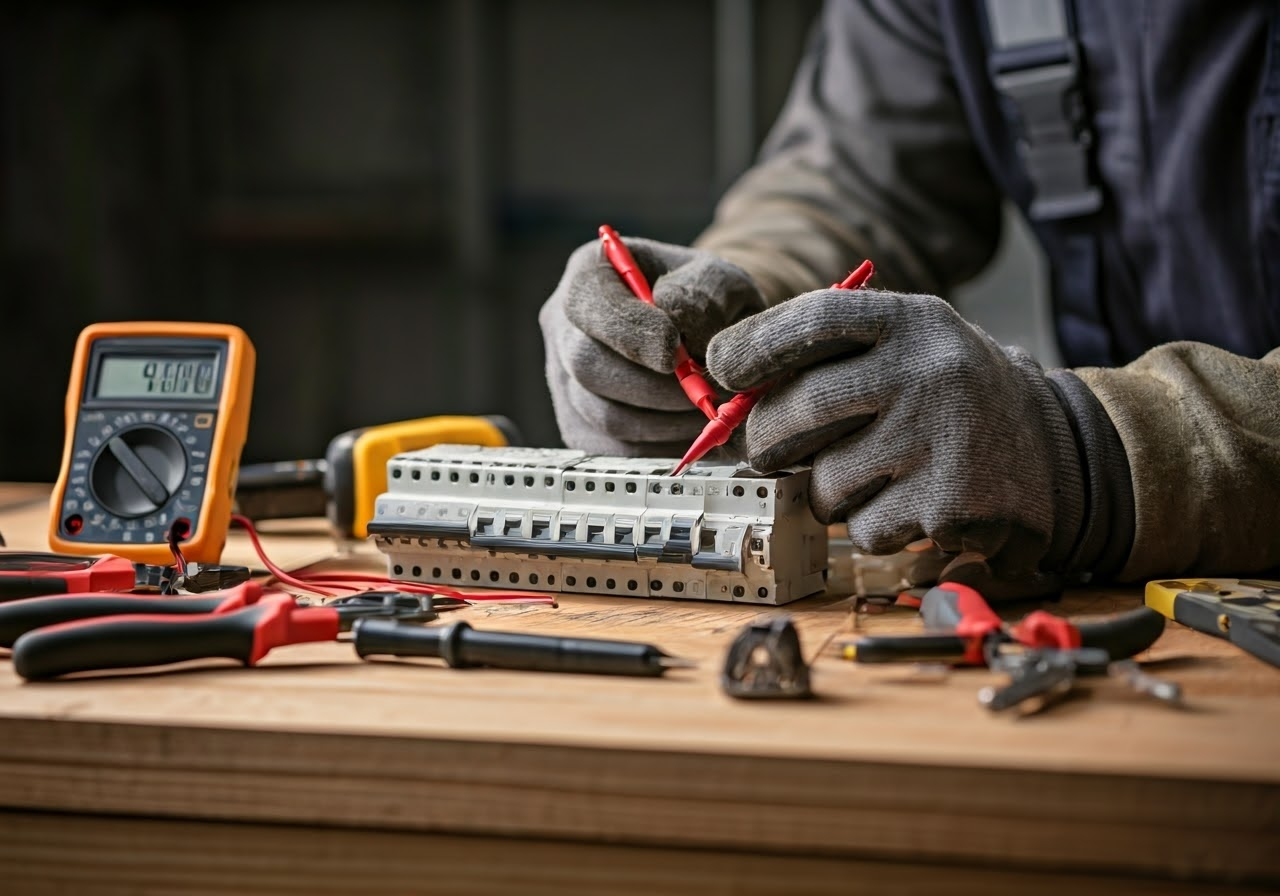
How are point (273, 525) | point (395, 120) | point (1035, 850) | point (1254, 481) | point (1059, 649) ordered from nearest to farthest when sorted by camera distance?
1. point (1035, 850)
2. point (1059, 649)
3. point (1254, 481)
4. point (273, 525)
5. point (395, 120)

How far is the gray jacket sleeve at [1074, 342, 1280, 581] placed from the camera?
31.5 inches

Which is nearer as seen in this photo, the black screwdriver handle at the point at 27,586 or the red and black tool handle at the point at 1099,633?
the red and black tool handle at the point at 1099,633

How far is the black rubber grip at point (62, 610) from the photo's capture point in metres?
0.65

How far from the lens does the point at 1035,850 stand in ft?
1.57

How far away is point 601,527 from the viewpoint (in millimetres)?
796

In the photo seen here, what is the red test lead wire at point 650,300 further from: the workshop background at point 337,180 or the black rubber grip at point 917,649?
the workshop background at point 337,180

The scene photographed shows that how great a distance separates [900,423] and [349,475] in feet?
1.64

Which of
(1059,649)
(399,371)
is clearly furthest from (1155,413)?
(399,371)

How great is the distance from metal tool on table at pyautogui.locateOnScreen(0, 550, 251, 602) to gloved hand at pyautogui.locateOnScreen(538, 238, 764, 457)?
0.28 m

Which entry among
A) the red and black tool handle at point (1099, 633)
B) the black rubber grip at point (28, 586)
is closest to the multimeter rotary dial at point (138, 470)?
the black rubber grip at point (28, 586)

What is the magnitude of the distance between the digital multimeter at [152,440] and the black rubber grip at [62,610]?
0.21m

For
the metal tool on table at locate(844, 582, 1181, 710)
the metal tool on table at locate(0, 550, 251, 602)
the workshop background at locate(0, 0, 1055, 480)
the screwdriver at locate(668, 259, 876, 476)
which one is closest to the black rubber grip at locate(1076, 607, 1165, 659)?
the metal tool on table at locate(844, 582, 1181, 710)

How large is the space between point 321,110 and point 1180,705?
3.00 metres

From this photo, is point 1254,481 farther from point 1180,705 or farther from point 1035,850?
point 1035,850
